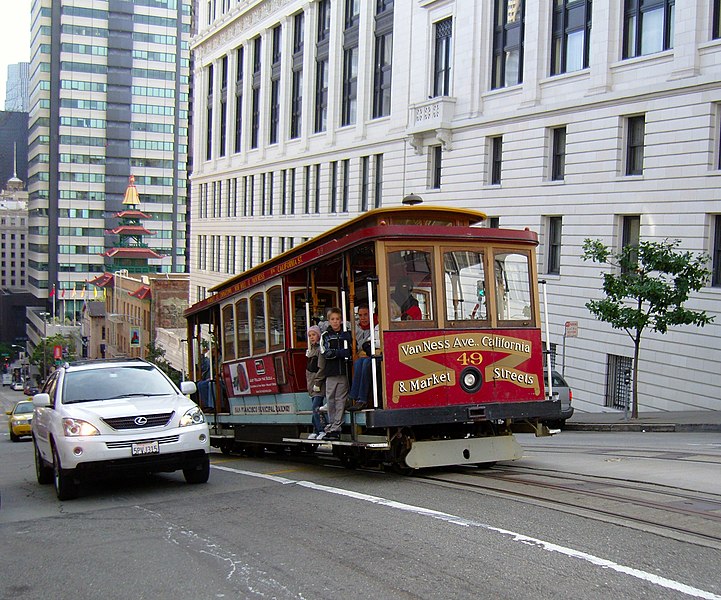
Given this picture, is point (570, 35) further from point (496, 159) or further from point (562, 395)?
point (562, 395)

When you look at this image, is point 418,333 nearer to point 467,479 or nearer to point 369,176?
point 467,479

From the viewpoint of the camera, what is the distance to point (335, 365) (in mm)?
11609

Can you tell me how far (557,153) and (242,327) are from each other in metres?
19.8

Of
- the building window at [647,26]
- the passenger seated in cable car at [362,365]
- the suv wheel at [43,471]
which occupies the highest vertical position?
the building window at [647,26]

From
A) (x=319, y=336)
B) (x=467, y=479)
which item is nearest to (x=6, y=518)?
(x=319, y=336)

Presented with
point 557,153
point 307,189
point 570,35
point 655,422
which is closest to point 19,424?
point 655,422

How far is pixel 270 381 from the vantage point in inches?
571

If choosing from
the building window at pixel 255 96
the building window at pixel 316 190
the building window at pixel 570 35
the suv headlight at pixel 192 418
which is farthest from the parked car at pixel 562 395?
the building window at pixel 255 96

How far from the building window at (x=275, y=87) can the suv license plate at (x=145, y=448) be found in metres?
47.2

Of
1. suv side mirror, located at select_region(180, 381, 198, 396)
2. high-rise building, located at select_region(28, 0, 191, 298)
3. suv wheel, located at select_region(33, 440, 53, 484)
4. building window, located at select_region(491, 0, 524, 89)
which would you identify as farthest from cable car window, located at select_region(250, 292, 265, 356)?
high-rise building, located at select_region(28, 0, 191, 298)

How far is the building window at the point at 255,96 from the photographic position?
195ft

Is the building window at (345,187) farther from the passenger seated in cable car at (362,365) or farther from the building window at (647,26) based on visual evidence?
the passenger seated in cable car at (362,365)

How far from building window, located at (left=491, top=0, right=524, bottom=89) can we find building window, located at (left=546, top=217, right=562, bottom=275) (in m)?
5.50

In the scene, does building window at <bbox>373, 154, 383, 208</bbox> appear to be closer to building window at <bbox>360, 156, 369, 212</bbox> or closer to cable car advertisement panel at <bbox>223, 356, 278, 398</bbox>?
building window at <bbox>360, 156, 369, 212</bbox>
